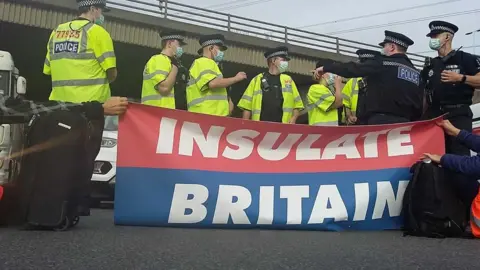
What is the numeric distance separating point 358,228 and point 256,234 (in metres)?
1.04

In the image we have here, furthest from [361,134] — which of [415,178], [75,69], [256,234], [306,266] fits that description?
[75,69]

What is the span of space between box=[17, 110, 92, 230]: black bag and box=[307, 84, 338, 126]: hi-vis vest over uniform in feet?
13.0

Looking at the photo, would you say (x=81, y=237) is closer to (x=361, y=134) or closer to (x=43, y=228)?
(x=43, y=228)

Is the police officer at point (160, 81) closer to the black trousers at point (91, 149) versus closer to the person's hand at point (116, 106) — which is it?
the black trousers at point (91, 149)

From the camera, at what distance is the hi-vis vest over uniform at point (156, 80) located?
6344 millimetres

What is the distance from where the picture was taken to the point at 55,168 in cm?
434

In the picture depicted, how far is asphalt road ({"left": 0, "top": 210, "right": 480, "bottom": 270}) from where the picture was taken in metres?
3.18

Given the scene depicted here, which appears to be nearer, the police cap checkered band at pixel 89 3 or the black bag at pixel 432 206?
the black bag at pixel 432 206

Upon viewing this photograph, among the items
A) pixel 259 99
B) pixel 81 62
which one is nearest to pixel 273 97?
pixel 259 99

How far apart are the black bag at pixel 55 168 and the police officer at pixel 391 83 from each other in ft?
8.11

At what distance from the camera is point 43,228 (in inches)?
171

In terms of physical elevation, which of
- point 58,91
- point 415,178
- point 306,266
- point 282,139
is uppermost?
point 58,91

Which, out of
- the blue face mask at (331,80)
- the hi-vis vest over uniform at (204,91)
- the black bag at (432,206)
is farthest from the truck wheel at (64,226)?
the blue face mask at (331,80)

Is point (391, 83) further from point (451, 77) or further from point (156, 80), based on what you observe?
point (156, 80)
